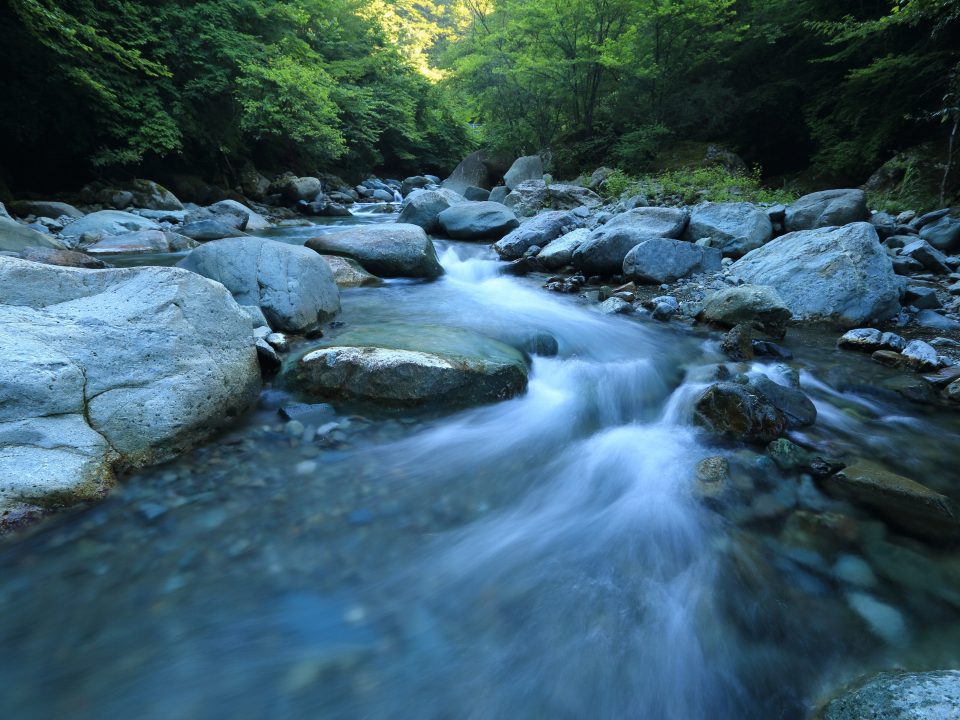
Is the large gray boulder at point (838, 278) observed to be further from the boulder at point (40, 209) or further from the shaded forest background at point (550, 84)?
the boulder at point (40, 209)

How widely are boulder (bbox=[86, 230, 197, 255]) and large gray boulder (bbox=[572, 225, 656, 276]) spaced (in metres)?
7.29

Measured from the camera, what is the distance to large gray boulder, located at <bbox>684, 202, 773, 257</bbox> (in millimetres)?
7281

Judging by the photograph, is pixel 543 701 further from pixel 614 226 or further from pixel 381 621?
pixel 614 226

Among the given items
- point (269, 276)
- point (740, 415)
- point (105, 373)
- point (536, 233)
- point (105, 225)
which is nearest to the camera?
point (105, 373)

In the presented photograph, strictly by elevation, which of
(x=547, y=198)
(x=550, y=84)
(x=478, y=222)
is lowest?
(x=478, y=222)

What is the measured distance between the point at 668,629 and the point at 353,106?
24041 mm

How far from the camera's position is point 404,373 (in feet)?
10.8

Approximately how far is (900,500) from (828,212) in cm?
654

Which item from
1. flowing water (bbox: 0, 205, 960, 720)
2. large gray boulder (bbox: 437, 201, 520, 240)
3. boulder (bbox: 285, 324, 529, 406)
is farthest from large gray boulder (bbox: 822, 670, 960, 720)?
large gray boulder (bbox: 437, 201, 520, 240)

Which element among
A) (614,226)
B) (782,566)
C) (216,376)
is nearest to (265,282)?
(216,376)

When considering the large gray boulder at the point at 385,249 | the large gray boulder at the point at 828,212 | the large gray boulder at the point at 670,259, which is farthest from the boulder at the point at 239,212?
the large gray boulder at the point at 828,212

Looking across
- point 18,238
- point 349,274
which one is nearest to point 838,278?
point 349,274

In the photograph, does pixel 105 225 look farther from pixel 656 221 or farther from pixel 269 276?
pixel 656 221

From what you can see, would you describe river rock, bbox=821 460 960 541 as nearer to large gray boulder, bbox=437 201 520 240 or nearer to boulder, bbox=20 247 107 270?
boulder, bbox=20 247 107 270
